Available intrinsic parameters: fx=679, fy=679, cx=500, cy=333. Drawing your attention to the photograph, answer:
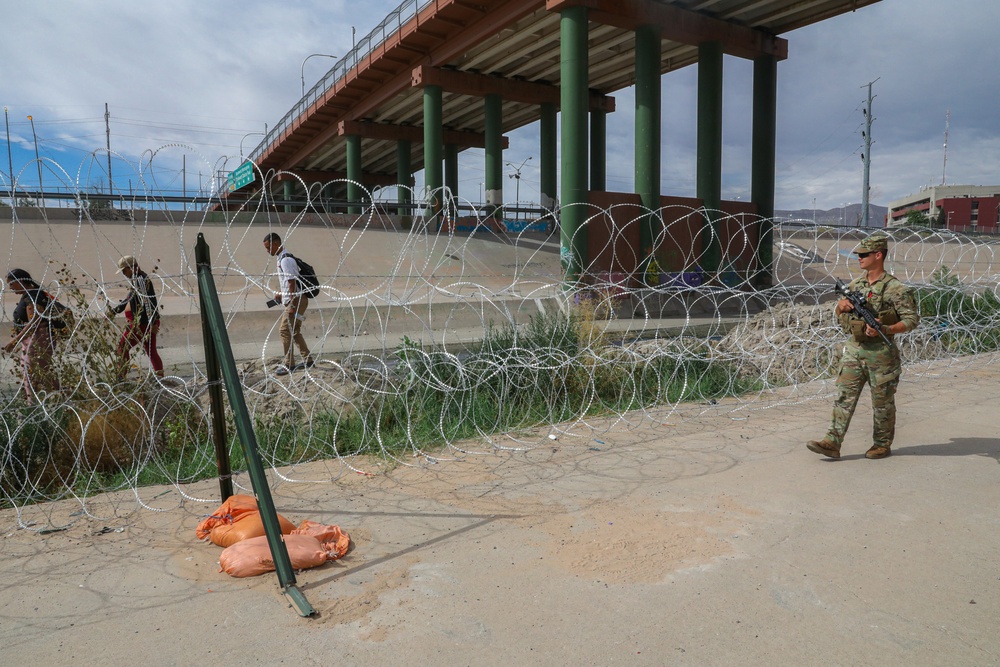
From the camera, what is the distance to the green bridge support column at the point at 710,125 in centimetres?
1670

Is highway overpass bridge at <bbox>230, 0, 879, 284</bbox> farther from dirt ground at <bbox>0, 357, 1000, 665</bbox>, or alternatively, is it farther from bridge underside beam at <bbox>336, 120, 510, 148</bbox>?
dirt ground at <bbox>0, 357, 1000, 665</bbox>

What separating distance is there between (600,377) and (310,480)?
3.29m

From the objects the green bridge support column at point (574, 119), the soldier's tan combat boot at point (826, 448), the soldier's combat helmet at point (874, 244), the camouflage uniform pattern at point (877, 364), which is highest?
the green bridge support column at point (574, 119)

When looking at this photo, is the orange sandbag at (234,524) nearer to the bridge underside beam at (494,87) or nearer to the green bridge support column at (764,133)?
the green bridge support column at (764,133)

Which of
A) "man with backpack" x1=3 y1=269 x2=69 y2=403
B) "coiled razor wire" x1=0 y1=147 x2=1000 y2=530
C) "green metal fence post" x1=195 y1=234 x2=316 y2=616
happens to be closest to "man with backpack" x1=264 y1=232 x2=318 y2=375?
"coiled razor wire" x1=0 y1=147 x2=1000 y2=530

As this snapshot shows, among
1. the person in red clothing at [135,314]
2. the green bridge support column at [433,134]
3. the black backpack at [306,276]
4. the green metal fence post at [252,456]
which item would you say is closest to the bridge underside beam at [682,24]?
the green bridge support column at [433,134]

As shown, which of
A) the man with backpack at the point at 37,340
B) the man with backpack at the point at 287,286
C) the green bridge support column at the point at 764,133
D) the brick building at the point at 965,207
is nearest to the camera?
the man with backpack at the point at 37,340

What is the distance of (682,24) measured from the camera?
16203 mm

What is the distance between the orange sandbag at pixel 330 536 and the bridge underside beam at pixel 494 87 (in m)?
20.3

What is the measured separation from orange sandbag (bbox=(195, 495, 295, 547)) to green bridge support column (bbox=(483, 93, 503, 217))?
2005cm

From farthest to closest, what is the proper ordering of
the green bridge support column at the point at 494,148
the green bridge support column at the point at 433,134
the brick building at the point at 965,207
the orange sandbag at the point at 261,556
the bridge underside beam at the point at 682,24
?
the brick building at the point at 965,207 → the green bridge support column at the point at 494,148 → the green bridge support column at the point at 433,134 → the bridge underside beam at the point at 682,24 → the orange sandbag at the point at 261,556

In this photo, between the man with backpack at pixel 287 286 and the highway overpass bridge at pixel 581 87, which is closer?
the man with backpack at pixel 287 286

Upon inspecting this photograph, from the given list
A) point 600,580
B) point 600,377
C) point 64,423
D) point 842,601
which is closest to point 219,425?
point 600,580

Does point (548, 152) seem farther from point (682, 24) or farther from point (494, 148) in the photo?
point (682, 24)
